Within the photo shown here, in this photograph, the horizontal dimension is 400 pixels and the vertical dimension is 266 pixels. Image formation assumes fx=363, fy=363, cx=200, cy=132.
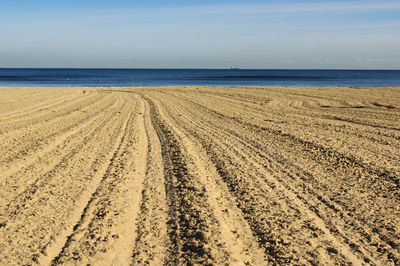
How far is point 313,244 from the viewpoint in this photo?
3.48 m

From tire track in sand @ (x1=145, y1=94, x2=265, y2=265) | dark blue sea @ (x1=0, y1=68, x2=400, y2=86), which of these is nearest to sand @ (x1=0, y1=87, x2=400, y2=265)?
tire track in sand @ (x1=145, y1=94, x2=265, y2=265)

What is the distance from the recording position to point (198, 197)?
15.3 feet

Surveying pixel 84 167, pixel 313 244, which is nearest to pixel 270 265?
pixel 313 244

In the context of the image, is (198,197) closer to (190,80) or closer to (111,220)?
(111,220)

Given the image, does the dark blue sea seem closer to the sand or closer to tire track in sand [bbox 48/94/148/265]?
the sand

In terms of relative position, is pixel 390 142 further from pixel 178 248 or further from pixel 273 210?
pixel 178 248

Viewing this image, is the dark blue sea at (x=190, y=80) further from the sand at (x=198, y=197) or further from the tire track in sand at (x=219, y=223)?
the tire track in sand at (x=219, y=223)

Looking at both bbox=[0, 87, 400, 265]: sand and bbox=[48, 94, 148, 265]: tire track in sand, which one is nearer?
bbox=[48, 94, 148, 265]: tire track in sand

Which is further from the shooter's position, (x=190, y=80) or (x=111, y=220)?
(x=190, y=80)

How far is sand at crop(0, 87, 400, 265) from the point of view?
3.35 meters

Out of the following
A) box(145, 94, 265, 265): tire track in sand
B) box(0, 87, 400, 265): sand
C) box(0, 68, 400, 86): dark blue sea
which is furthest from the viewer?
box(0, 68, 400, 86): dark blue sea

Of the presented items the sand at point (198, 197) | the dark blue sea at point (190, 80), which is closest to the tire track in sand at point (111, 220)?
the sand at point (198, 197)

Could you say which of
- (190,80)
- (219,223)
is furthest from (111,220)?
(190,80)

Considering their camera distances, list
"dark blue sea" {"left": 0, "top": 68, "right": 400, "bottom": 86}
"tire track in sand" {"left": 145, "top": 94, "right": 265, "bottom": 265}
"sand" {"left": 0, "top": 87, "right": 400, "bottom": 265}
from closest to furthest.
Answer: "tire track in sand" {"left": 145, "top": 94, "right": 265, "bottom": 265}, "sand" {"left": 0, "top": 87, "right": 400, "bottom": 265}, "dark blue sea" {"left": 0, "top": 68, "right": 400, "bottom": 86}
